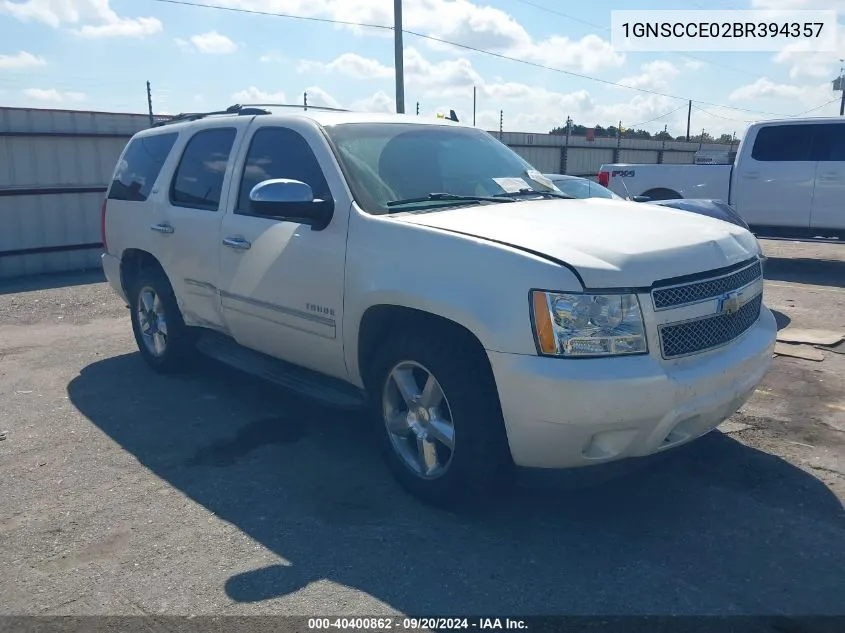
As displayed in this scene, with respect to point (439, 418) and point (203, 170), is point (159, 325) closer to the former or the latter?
point (203, 170)

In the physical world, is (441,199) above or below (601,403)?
above

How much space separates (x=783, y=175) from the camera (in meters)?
11.5

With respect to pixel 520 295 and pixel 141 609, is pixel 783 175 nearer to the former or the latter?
pixel 520 295

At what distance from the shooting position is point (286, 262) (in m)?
4.33

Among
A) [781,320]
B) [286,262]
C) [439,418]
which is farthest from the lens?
[781,320]

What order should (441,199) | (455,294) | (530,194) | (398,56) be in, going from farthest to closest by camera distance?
1. (398,56)
2. (530,194)
3. (441,199)
4. (455,294)

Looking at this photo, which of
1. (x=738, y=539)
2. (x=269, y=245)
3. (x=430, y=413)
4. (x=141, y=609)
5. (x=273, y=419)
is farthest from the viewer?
(x=273, y=419)

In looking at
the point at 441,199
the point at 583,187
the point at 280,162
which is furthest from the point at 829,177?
the point at 280,162

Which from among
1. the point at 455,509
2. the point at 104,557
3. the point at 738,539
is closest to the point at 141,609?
the point at 104,557

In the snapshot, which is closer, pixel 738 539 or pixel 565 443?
pixel 565 443

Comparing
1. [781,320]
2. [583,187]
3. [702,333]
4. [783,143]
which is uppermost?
[783,143]

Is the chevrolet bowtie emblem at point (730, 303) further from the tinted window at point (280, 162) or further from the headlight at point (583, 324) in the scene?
the tinted window at point (280, 162)

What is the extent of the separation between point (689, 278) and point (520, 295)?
0.80 m

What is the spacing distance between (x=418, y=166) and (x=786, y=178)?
29.5 feet
